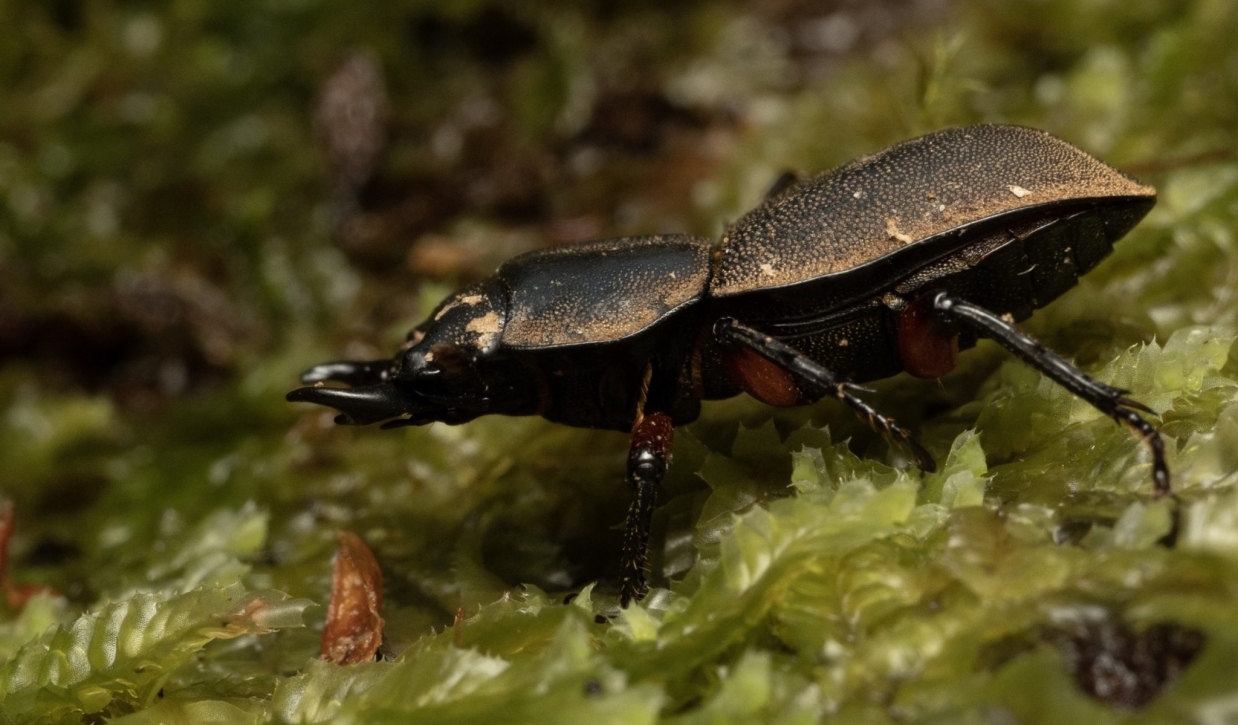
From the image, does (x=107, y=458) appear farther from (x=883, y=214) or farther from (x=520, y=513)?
(x=883, y=214)

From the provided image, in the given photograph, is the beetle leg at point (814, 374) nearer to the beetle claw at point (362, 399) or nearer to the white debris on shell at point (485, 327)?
the white debris on shell at point (485, 327)

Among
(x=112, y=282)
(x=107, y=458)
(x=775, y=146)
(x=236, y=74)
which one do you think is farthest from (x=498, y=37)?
(x=107, y=458)

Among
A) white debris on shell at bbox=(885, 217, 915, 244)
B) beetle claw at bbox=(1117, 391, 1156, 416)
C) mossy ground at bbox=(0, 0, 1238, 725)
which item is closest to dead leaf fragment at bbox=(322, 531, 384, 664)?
mossy ground at bbox=(0, 0, 1238, 725)

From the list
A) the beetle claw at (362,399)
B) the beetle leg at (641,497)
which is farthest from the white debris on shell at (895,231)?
the beetle claw at (362,399)

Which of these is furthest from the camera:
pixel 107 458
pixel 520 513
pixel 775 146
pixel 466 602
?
pixel 775 146

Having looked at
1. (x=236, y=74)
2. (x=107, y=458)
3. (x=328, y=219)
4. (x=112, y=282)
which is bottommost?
(x=107, y=458)

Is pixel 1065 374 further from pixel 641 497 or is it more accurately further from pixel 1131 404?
pixel 641 497

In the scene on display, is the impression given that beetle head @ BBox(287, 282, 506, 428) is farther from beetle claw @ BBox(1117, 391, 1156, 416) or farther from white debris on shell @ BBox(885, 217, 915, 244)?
beetle claw @ BBox(1117, 391, 1156, 416)
